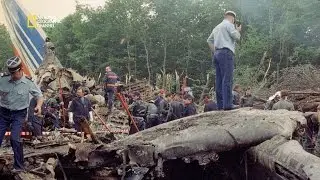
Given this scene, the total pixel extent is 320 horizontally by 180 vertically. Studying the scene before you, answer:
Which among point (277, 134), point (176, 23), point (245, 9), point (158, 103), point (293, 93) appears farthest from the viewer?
point (176, 23)

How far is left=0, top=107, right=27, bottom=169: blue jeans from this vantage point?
21.3 feet

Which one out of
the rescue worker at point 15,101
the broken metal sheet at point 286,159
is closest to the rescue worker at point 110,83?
the rescue worker at point 15,101

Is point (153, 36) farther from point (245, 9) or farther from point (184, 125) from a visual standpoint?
point (184, 125)

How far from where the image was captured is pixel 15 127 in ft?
21.6

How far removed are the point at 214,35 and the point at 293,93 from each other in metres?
9.39

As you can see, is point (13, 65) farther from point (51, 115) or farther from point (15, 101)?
point (51, 115)

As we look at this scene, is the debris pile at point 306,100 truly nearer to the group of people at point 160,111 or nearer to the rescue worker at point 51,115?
the group of people at point 160,111

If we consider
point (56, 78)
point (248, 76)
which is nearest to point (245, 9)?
point (248, 76)

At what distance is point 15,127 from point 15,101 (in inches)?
14.4

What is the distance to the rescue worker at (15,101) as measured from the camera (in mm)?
6500

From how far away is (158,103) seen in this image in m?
14.0

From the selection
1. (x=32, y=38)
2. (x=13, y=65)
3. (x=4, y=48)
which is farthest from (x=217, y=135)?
(x=4, y=48)

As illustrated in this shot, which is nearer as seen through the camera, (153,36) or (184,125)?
(184,125)

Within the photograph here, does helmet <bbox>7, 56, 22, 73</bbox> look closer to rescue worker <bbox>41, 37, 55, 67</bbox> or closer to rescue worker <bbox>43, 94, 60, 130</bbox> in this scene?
rescue worker <bbox>43, 94, 60, 130</bbox>
